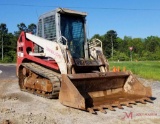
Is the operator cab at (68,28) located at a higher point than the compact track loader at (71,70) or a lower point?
higher

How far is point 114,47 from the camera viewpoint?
87.9m

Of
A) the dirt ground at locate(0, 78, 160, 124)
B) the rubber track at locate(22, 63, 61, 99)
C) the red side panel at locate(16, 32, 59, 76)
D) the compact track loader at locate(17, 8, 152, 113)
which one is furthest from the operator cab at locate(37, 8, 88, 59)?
the dirt ground at locate(0, 78, 160, 124)

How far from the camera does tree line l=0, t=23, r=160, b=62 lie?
6536cm

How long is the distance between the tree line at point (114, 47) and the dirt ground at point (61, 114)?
1679 inches

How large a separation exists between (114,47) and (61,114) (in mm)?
82016

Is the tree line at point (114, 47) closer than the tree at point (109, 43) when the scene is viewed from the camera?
Yes

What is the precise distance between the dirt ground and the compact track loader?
0.26 m

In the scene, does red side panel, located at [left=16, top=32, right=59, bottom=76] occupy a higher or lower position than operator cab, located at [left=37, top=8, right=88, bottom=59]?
lower

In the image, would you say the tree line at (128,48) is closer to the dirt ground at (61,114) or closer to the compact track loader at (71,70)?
the compact track loader at (71,70)

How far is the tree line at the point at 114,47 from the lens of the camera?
65.4m

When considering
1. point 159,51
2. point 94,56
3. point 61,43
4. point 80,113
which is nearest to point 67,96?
point 80,113

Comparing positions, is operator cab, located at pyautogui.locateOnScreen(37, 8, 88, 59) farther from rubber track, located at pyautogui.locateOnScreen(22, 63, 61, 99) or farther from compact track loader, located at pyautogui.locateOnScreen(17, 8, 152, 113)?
rubber track, located at pyautogui.locateOnScreen(22, 63, 61, 99)

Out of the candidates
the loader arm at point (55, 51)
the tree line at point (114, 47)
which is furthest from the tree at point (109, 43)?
the loader arm at point (55, 51)

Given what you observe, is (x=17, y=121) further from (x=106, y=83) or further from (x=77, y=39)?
(x=77, y=39)
